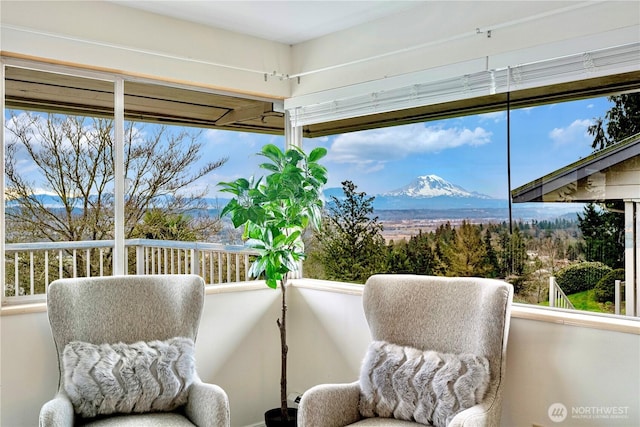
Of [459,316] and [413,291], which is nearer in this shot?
[459,316]

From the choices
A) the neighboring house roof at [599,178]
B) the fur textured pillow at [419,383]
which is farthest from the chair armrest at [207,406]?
the neighboring house roof at [599,178]

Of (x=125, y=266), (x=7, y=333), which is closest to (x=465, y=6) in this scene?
(x=125, y=266)

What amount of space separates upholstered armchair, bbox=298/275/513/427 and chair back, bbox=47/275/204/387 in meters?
0.81

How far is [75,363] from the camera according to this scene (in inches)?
105

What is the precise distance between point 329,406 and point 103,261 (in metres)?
1.54

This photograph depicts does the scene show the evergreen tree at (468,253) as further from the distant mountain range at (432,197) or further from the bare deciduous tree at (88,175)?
the bare deciduous tree at (88,175)

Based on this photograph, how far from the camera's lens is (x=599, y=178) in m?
2.61

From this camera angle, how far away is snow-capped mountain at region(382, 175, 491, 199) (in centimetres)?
322

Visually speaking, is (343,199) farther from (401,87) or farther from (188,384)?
(188,384)

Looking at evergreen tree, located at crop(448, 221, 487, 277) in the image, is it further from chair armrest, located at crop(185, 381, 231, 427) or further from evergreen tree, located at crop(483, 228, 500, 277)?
chair armrest, located at crop(185, 381, 231, 427)

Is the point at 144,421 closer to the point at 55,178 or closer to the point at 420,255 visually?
the point at 55,178

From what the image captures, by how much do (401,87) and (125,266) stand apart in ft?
6.22

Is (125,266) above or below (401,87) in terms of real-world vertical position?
below

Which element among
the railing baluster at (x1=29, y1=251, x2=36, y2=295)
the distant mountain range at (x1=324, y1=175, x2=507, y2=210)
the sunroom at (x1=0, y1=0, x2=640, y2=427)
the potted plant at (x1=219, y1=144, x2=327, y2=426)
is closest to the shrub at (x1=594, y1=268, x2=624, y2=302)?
the sunroom at (x1=0, y1=0, x2=640, y2=427)
